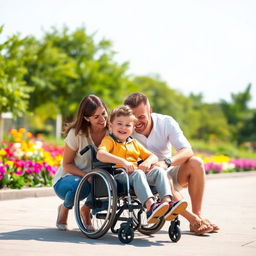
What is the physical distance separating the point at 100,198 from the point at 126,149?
532mm

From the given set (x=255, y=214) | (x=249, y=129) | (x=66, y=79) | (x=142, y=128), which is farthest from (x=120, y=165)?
(x=249, y=129)

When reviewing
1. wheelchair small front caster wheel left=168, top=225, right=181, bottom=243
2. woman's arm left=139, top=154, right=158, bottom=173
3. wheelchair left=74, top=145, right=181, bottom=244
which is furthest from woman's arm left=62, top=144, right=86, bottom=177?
wheelchair small front caster wheel left=168, top=225, right=181, bottom=243

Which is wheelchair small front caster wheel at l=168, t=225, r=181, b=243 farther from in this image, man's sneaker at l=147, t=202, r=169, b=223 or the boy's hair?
the boy's hair

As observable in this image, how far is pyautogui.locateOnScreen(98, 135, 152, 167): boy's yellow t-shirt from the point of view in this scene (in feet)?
17.8

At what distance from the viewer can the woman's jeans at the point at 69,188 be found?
5785 millimetres

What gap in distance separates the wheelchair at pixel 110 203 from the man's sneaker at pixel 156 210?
0.72 ft

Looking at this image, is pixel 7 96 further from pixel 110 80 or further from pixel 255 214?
pixel 110 80

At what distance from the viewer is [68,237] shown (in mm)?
5555

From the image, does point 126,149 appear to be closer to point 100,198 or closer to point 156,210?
point 100,198

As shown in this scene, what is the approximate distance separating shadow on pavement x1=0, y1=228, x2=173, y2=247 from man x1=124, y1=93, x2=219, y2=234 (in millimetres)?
423

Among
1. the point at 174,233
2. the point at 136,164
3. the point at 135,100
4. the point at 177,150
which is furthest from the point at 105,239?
the point at 135,100

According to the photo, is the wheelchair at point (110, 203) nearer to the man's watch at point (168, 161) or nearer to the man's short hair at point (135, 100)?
the man's watch at point (168, 161)

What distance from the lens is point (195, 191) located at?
600cm

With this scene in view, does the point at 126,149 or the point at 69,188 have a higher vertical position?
the point at 126,149
